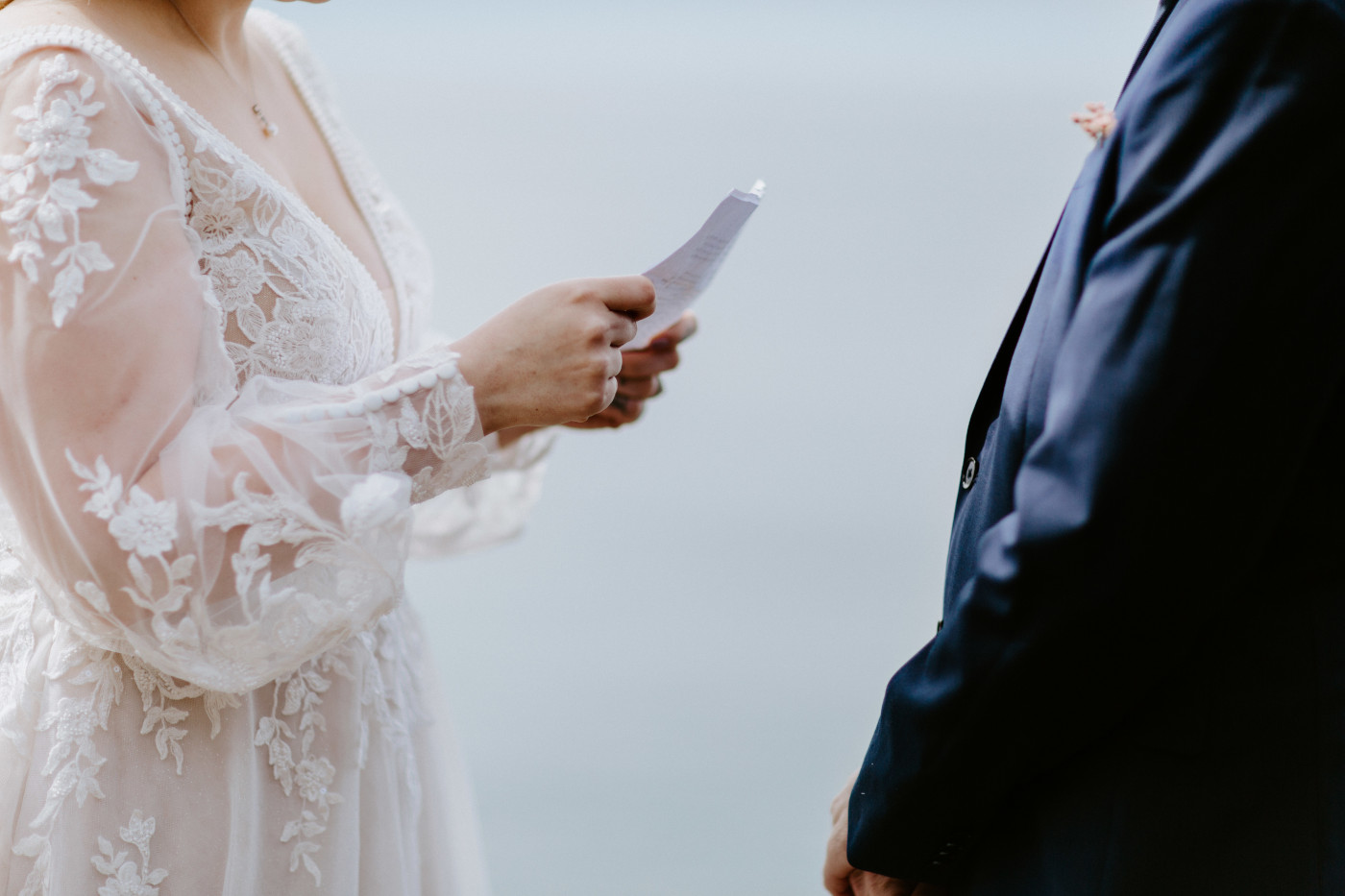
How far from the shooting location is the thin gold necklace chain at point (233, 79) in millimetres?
1102

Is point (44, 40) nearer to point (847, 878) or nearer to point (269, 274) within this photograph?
point (269, 274)

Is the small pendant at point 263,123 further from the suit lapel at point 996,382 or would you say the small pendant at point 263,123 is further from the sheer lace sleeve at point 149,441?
the suit lapel at point 996,382

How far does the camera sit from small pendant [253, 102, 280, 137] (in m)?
1.19

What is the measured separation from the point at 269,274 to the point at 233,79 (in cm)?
30

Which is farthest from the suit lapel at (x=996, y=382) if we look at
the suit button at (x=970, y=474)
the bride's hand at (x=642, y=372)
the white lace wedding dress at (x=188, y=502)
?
the bride's hand at (x=642, y=372)

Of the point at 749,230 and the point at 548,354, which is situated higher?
the point at 548,354

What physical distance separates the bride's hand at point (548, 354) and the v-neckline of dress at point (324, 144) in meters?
0.22

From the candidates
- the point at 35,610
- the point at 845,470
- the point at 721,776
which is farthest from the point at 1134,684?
the point at 845,470

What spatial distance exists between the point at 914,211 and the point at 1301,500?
285 centimetres

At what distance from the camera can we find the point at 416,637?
1272mm

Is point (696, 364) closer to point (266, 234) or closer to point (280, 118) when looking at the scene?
point (280, 118)

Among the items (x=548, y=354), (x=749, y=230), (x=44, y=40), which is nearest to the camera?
(x=44, y=40)

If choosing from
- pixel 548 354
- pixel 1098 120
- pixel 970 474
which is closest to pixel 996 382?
pixel 970 474

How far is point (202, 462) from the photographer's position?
0.85m
